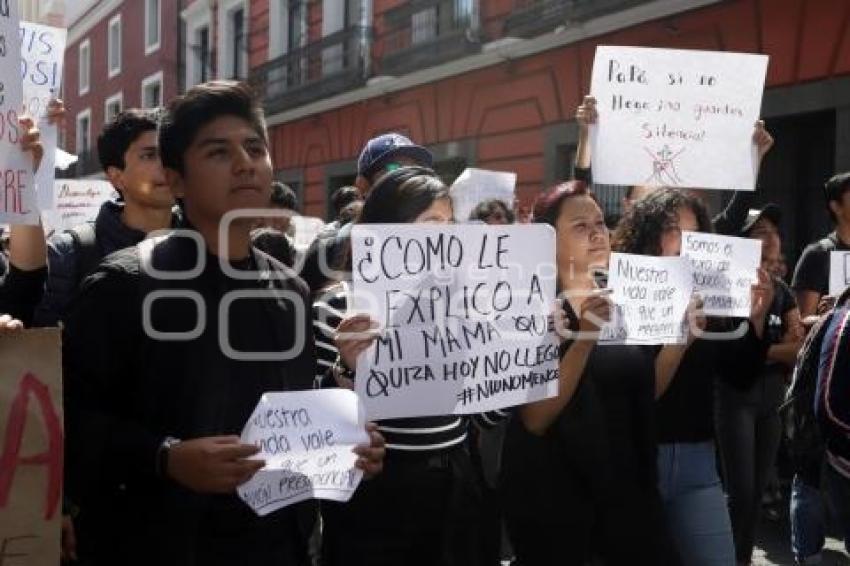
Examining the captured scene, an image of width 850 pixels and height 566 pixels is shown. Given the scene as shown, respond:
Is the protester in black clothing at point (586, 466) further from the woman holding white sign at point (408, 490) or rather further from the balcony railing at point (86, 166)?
the balcony railing at point (86, 166)

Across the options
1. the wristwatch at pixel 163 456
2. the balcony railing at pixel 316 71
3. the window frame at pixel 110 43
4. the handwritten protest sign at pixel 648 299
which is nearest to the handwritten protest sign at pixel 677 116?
the handwritten protest sign at pixel 648 299

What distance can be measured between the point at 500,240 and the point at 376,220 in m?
0.36

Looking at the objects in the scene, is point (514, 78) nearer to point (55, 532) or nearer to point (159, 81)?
point (55, 532)

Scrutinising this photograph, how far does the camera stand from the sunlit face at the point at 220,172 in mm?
2100

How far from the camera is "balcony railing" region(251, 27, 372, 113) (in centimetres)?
1503

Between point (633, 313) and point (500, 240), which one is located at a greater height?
point (500, 240)

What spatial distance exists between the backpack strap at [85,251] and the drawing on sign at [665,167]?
1.93 metres

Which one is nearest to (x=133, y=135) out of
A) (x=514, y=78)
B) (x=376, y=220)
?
(x=376, y=220)

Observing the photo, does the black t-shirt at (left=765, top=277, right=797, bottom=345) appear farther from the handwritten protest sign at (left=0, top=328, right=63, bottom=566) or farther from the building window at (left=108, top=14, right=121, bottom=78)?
the building window at (left=108, top=14, right=121, bottom=78)

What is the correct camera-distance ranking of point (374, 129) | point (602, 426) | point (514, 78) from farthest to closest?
1. point (374, 129)
2. point (514, 78)
3. point (602, 426)

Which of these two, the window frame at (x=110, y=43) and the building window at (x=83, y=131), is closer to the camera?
the window frame at (x=110, y=43)

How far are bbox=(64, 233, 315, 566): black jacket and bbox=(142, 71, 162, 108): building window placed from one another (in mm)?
23789

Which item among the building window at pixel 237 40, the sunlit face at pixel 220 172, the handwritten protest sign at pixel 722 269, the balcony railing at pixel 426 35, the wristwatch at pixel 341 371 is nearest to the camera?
the sunlit face at pixel 220 172

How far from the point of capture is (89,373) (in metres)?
1.97
